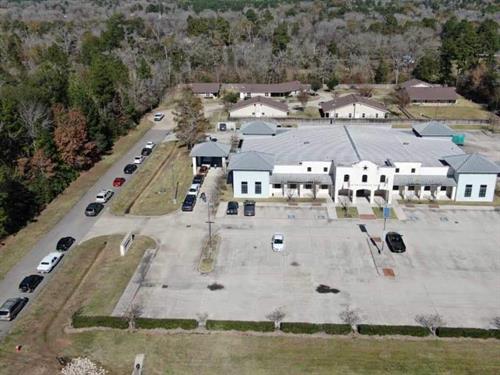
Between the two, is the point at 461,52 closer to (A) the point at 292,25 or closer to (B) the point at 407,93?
(B) the point at 407,93

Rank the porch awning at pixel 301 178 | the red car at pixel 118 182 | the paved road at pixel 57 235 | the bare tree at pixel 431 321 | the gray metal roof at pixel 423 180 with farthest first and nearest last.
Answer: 1. the red car at pixel 118 182
2. the porch awning at pixel 301 178
3. the gray metal roof at pixel 423 180
4. the paved road at pixel 57 235
5. the bare tree at pixel 431 321

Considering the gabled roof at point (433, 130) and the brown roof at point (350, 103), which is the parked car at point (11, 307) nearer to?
the gabled roof at point (433, 130)

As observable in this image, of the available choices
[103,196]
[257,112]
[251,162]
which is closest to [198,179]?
[251,162]

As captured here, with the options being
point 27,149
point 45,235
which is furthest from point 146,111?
point 45,235

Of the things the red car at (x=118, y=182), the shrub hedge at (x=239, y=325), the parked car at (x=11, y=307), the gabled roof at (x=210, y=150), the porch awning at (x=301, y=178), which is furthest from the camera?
the gabled roof at (x=210, y=150)

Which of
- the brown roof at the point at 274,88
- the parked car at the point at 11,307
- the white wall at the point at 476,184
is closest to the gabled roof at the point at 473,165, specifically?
the white wall at the point at 476,184

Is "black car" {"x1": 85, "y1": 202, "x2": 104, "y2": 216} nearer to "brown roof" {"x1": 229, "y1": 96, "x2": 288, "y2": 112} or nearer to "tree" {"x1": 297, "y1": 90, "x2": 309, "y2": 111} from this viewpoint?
"brown roof" {"x1": 229, "y1": 96, "x2": 288, "y2": 112}

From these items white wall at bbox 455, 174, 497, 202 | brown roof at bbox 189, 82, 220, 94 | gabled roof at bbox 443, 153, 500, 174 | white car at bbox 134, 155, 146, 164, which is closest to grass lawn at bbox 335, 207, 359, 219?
white wall at bbox 455, 174, 497, 202
